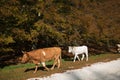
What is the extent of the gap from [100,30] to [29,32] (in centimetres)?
738

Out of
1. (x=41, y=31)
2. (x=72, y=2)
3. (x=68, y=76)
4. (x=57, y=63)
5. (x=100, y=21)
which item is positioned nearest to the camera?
(x=68, y=76)

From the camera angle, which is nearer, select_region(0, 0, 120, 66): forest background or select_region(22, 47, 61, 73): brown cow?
select_region(22, 47, 61, 73): brown cow

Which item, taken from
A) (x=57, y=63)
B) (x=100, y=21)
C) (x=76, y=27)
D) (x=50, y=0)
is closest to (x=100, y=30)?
(x=100, y=21)

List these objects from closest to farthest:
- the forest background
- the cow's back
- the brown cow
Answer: the brown cow → the cow's back → the forest background

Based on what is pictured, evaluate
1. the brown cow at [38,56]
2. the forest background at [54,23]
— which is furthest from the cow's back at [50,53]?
the forest background at [54,23]

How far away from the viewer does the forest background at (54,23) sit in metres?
21.9

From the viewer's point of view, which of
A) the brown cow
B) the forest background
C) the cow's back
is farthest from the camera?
the forest background

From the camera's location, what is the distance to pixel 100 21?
90.3 feet

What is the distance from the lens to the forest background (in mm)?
21859

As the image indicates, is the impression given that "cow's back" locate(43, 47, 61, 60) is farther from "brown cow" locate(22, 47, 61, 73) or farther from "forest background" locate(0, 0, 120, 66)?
"forest background" locate(0, 0, 120, 66)

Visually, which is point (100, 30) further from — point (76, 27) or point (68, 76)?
point (68, 76)

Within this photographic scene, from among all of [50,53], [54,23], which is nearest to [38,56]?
[50,53]

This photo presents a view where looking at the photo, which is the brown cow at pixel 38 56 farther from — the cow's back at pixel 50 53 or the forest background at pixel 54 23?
the forest background at pixel 54 23

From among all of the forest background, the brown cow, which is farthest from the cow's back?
the forest background
